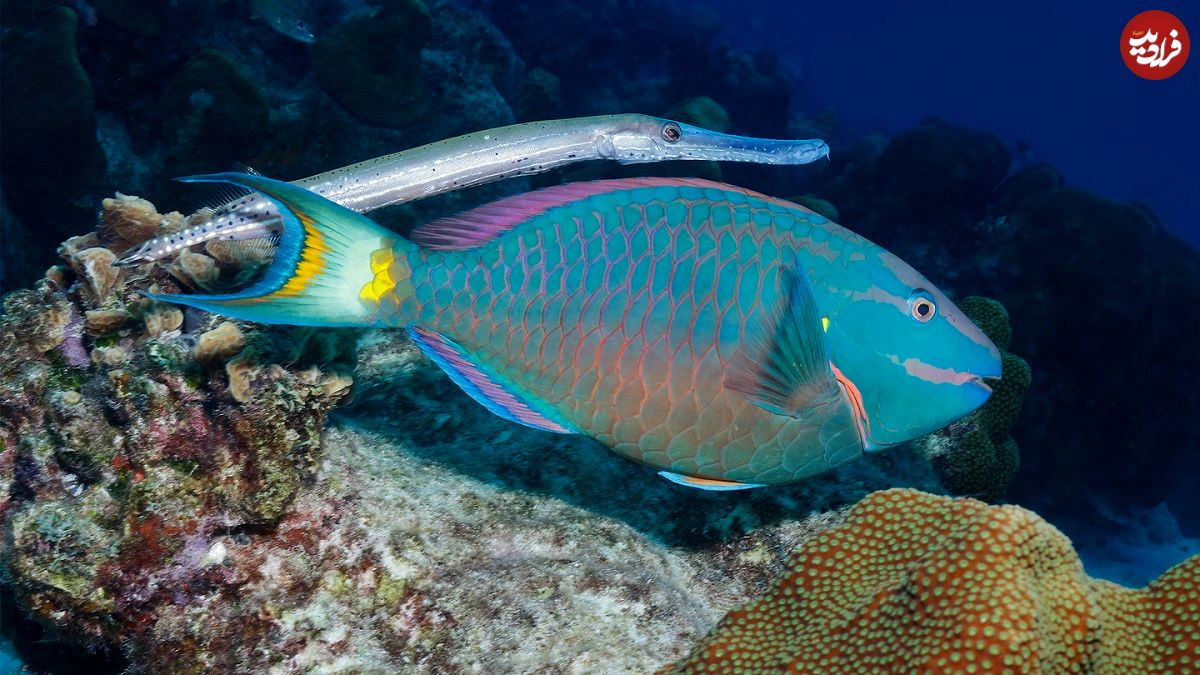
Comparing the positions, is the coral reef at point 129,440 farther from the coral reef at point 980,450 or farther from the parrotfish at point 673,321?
the coral reef at point 980,450

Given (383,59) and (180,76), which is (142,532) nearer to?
(180,76)

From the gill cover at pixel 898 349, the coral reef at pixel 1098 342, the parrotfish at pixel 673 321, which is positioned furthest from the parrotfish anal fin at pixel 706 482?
the coral reef at pixel 1098 342

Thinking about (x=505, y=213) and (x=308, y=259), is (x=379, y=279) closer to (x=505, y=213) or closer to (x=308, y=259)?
(x=308, y=259)

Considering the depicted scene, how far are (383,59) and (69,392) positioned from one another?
7.43 m

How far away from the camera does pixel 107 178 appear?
25.8 feet

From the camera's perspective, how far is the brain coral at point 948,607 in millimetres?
1584

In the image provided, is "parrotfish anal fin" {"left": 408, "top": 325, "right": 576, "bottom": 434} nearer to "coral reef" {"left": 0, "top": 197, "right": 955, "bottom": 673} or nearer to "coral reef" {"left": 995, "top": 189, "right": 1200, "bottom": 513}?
"coral reef" {"left": 0, "top": 197, "right": 955, "bottom": 673}

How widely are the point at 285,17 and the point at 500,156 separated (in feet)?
22.9

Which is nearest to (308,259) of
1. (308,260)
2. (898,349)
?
(308,260)

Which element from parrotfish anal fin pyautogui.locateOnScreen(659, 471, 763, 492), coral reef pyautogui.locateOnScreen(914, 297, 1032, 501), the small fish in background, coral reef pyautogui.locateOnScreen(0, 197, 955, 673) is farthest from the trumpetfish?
the small fish in background

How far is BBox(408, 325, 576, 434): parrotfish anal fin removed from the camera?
2.22 metres

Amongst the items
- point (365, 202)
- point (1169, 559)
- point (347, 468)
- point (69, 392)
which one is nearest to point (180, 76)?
point (365, 202)

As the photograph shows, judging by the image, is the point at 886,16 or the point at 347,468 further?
the point at 886,16

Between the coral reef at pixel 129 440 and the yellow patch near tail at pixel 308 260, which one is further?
the coral reef at pixel 129 440
